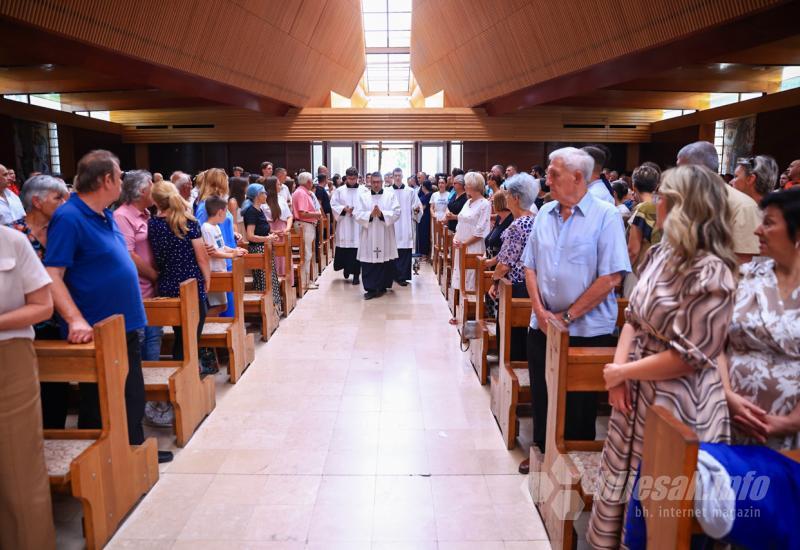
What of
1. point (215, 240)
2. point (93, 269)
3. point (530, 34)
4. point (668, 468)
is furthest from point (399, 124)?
point (668, 468)

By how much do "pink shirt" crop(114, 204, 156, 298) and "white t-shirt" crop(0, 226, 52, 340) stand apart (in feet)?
5.38

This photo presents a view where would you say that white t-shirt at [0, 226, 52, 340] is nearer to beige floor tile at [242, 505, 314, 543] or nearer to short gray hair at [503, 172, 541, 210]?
beige floor tile at [242, 505, 314, 543]

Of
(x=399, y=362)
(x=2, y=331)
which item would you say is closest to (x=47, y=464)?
(x=2, y=331)

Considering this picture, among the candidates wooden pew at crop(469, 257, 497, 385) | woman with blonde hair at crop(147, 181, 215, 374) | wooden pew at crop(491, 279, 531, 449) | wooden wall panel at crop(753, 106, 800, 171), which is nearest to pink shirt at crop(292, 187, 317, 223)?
wooden pew at crop(469, 257, 497, 385)

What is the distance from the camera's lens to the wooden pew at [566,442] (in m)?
2.48

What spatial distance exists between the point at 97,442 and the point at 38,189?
155cm

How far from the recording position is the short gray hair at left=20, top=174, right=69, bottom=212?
328 centimetres

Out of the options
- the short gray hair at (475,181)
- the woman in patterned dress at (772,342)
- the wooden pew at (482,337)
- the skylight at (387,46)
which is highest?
the skylight at (387,46)

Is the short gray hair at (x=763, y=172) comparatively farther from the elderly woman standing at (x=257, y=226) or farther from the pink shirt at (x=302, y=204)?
the pink shirt at (x=302, y=204)

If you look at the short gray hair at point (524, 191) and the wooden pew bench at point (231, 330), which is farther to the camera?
the wooden pew bench at point (231, 330)

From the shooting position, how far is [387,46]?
20.2 m

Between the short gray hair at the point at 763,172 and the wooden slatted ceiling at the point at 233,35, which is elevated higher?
the wooden slatted ceiling at the point at 233,35

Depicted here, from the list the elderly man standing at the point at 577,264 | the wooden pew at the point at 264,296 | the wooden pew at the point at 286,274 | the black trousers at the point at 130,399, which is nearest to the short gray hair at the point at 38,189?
the black trousers at the point at 130,399

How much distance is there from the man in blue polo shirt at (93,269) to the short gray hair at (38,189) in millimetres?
581
